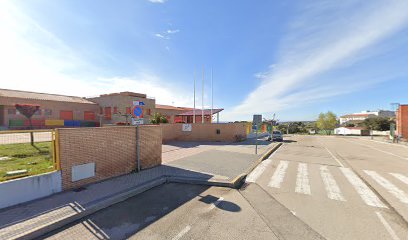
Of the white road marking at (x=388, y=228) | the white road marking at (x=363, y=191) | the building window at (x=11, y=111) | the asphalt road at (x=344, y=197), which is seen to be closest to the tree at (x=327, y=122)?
the asphalt road at (x=344, y=197)

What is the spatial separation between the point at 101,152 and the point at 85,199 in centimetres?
184

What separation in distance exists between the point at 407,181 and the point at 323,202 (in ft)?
16.2

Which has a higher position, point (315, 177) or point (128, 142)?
point (128, 142)

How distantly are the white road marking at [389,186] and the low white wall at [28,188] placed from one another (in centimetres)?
988

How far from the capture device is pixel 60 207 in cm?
455

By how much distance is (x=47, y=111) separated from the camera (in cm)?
2911

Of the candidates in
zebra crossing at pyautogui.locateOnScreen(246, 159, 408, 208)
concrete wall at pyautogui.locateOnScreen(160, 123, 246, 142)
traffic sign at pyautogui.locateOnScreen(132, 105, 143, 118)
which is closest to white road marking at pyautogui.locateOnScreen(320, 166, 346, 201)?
zebra crossing at pyautogui.locateOnScreen(246, 159, 408, 208)

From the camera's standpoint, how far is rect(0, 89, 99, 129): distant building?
2577 cm

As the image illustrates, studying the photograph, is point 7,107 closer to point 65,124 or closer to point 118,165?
point 65,124

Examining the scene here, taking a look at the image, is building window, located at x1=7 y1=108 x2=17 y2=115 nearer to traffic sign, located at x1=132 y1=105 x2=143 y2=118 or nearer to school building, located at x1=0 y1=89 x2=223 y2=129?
school building, located at x1=0 y1=89 x2=223 y2=129

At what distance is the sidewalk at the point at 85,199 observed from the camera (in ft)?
12.4

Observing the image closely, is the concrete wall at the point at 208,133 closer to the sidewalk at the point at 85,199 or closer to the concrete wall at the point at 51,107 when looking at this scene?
the sidewalk at the point at 85,199

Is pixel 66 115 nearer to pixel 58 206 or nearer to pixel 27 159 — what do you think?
pixel 27 159

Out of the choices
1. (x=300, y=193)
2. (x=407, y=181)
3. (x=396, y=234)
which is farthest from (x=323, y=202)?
(x=407, y=181)
